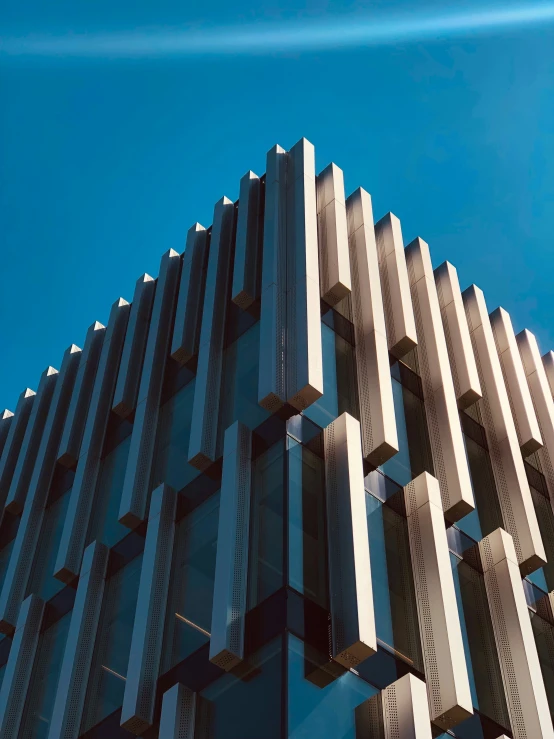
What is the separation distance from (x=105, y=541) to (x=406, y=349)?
749cm

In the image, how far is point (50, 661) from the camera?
18641 millimetres

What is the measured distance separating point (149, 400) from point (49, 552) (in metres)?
4.27

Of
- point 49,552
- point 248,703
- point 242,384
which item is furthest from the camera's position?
point 49,552

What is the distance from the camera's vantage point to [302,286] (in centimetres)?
1764

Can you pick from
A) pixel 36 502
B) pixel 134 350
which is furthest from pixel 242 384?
pixel 36 502

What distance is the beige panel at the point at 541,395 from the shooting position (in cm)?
2308

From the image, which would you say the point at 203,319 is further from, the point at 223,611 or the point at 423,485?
the point at 223,611

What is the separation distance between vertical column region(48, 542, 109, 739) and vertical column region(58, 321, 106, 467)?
4472 millimetres

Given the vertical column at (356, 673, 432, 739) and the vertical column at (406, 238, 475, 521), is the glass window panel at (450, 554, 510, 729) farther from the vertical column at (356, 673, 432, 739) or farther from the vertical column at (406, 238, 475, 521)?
the vertical column at (356, 673, 432, 739)

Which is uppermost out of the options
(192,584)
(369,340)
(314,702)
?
(369,340)

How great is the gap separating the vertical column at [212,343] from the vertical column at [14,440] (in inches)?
377

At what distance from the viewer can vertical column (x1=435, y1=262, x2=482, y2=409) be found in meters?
21.4

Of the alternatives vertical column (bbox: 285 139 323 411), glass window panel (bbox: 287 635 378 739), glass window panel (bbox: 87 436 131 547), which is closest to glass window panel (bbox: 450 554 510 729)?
glass window panel (bbox: 287 635 378 739)

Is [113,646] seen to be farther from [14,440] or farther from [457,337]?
[14,440]
